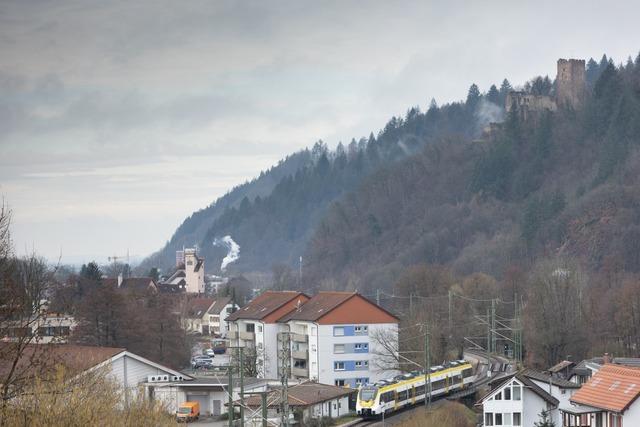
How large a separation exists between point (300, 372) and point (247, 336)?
8045 millimetres

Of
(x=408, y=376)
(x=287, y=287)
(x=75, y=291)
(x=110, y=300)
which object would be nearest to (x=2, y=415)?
(x=408, y=376)

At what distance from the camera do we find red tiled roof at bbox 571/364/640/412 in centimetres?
4554

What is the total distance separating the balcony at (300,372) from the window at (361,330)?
3384mm

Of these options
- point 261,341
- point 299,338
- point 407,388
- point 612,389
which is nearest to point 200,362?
point 261,341

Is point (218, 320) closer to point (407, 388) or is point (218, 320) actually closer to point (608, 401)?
point (407, 388)

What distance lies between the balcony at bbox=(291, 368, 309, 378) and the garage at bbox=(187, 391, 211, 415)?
1381 centimetres

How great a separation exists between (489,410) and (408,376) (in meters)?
7.40

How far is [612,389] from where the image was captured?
47625 mm

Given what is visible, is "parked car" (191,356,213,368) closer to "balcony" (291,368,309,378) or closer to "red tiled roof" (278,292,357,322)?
"red tiled roof" (278,292,357,322)

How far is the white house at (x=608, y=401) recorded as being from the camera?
44.9m

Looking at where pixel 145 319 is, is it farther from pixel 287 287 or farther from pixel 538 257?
pixel 287 287

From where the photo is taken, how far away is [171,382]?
61125mm

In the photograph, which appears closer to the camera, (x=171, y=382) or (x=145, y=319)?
(x=171, y=382)

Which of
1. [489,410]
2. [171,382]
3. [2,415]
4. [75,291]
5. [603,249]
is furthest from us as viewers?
[603,249]
